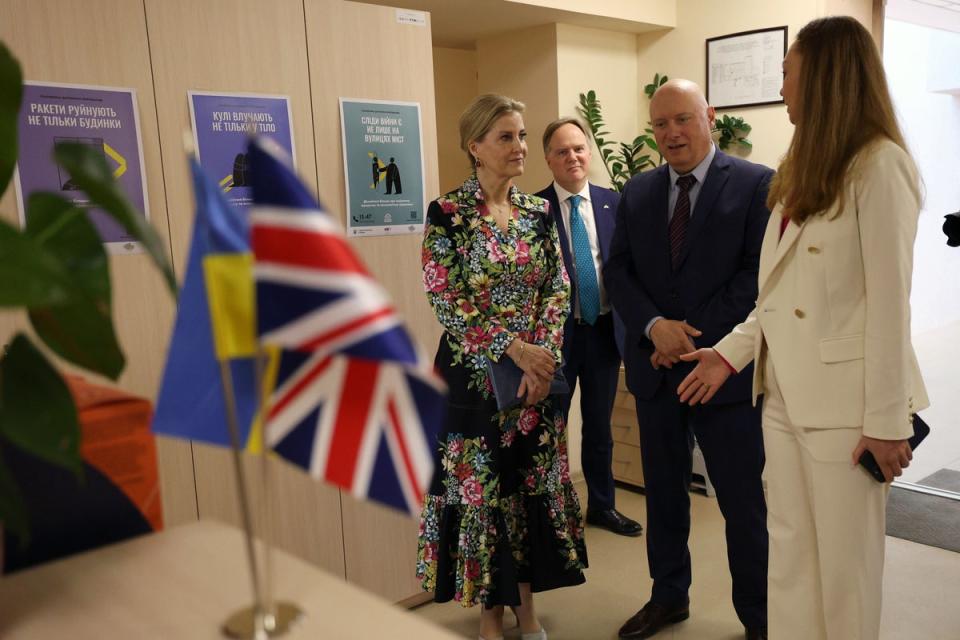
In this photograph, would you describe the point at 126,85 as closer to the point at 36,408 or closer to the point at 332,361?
the point at 36,408

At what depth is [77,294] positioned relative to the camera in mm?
784

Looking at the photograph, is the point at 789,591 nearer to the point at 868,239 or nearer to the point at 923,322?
the point at 868,239

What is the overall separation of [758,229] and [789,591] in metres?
1.06

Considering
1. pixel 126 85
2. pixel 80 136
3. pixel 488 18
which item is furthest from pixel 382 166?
pixel 488 18

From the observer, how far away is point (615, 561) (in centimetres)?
331

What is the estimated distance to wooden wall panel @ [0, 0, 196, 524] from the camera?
6.98ft

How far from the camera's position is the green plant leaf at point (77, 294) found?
83cm

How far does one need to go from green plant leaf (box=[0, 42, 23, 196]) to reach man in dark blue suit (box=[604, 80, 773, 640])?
195 cm

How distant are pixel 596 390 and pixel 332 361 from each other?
2965 mm

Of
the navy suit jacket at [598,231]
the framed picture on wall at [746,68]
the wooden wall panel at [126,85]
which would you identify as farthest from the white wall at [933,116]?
the wooden wall panel at [126,85]

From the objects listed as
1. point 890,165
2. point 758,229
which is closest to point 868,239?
point 890,165

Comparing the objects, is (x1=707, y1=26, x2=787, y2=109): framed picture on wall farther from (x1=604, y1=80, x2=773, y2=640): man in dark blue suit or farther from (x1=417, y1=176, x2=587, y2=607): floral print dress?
(x1=417, y1=176, x2=587, y2=607): floral print dress

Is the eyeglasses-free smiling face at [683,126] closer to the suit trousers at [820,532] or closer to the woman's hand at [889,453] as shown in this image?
the suit trousers at [820,532]

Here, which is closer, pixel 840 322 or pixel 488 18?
pixel 840 322
